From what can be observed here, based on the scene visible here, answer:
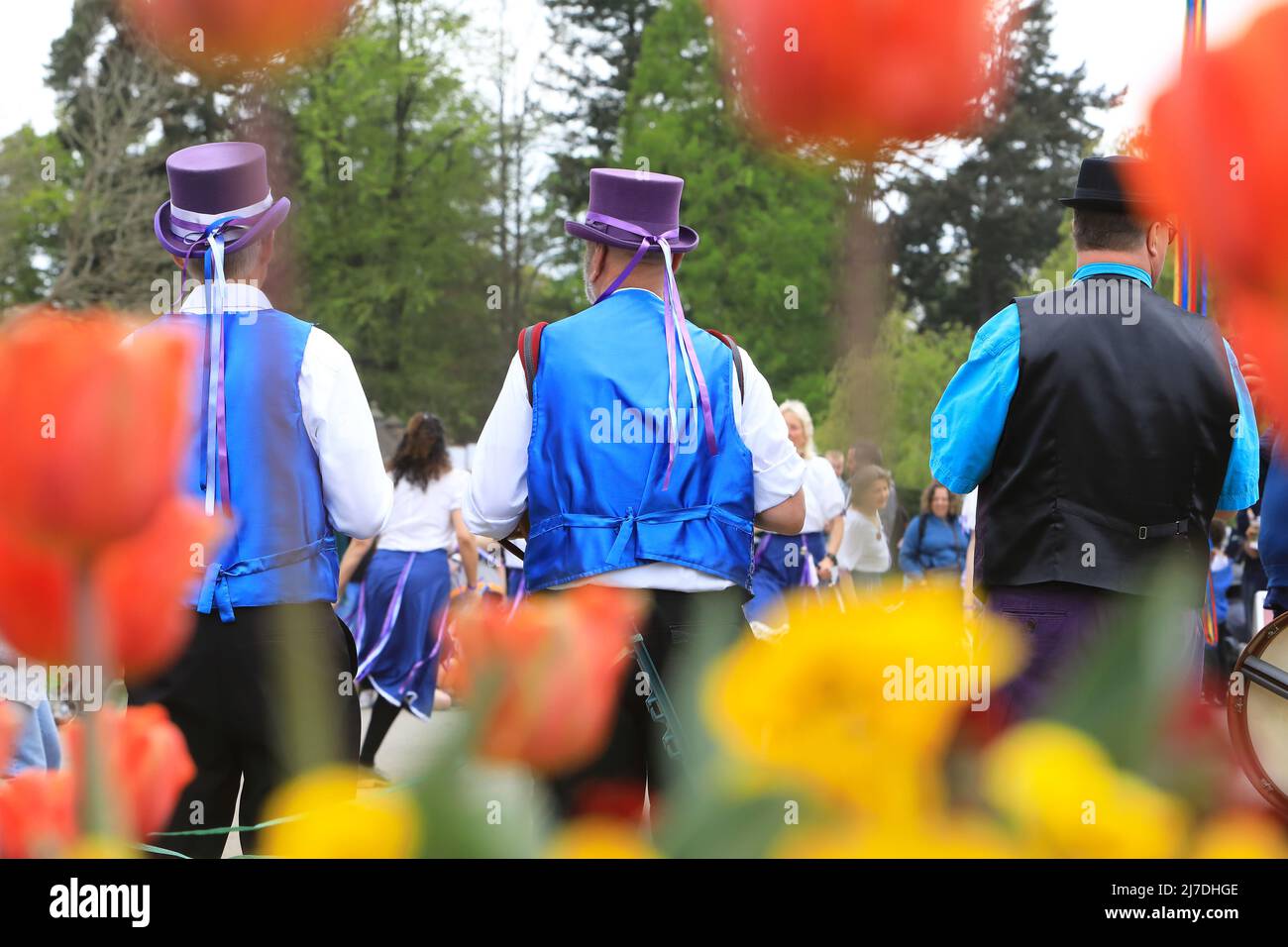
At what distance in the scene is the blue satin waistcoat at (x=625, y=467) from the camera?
2350mm

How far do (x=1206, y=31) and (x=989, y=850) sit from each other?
169mm

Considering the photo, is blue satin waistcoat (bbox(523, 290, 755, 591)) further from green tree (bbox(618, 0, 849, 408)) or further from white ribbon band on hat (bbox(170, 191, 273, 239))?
green tree (bbox(618, 0, 849, 408))

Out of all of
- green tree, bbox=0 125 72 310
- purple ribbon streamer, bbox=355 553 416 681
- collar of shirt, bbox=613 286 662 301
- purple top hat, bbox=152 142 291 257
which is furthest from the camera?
purple ribbon streamer, bbox=355 553 416 681

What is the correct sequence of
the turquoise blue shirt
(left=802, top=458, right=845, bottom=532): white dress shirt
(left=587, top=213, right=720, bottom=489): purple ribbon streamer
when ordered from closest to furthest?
the turquoise blue shirt, (left=587, top=213, right=720, bottom=489): purple ribbon streamer, (left=802, top=458, right=845, bottom=532): white dress shirt

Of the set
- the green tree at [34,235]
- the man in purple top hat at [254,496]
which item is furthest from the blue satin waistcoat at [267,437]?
the green tree at [34,235]

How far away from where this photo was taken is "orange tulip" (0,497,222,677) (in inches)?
11.3

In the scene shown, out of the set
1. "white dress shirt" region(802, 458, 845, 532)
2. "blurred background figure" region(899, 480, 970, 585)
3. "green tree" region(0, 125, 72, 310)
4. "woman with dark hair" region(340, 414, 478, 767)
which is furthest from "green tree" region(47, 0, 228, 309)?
"white dress shirt" region(802, 458, 845, 532)

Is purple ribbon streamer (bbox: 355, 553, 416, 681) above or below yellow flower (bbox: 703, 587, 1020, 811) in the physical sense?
below

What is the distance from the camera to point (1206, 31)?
27cm

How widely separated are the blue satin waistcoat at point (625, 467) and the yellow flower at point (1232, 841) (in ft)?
6.56

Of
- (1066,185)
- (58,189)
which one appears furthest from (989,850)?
(58,189)

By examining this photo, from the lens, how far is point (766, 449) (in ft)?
8.05

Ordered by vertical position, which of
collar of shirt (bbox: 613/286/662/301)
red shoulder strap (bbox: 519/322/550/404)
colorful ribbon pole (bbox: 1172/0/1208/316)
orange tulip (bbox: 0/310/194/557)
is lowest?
orange tulip (bbox: 0/310/194/557)

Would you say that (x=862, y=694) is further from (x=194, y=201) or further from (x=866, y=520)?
(x=194, y=201)
